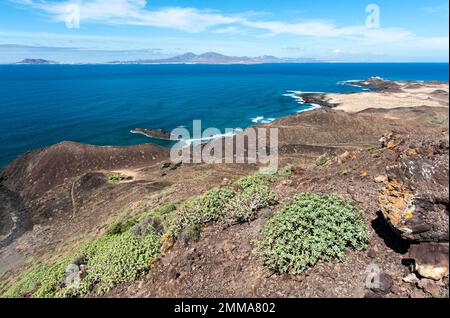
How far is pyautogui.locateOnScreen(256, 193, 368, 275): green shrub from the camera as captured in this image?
8.12m

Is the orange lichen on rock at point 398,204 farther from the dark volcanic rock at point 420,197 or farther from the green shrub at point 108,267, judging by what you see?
the green shrub at point 108,267

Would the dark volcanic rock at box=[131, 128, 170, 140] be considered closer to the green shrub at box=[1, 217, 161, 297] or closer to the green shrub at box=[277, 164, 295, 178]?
the green shrub at box=[277, 164, 295, 178]

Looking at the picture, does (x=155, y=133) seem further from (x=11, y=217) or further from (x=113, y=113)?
(x=11, y=217)

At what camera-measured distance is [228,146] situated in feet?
149

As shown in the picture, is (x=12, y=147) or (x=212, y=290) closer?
(x=212, y=290)

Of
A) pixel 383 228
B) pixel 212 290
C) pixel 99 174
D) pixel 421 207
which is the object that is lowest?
pixel 99 174

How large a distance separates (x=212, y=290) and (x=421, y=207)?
17.3ft

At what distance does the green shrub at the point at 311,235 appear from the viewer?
8125 mm

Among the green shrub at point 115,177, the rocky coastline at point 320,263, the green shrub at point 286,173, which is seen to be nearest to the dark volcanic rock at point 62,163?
the rocky coastline at point 320,263

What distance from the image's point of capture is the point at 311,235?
854 centimetres
